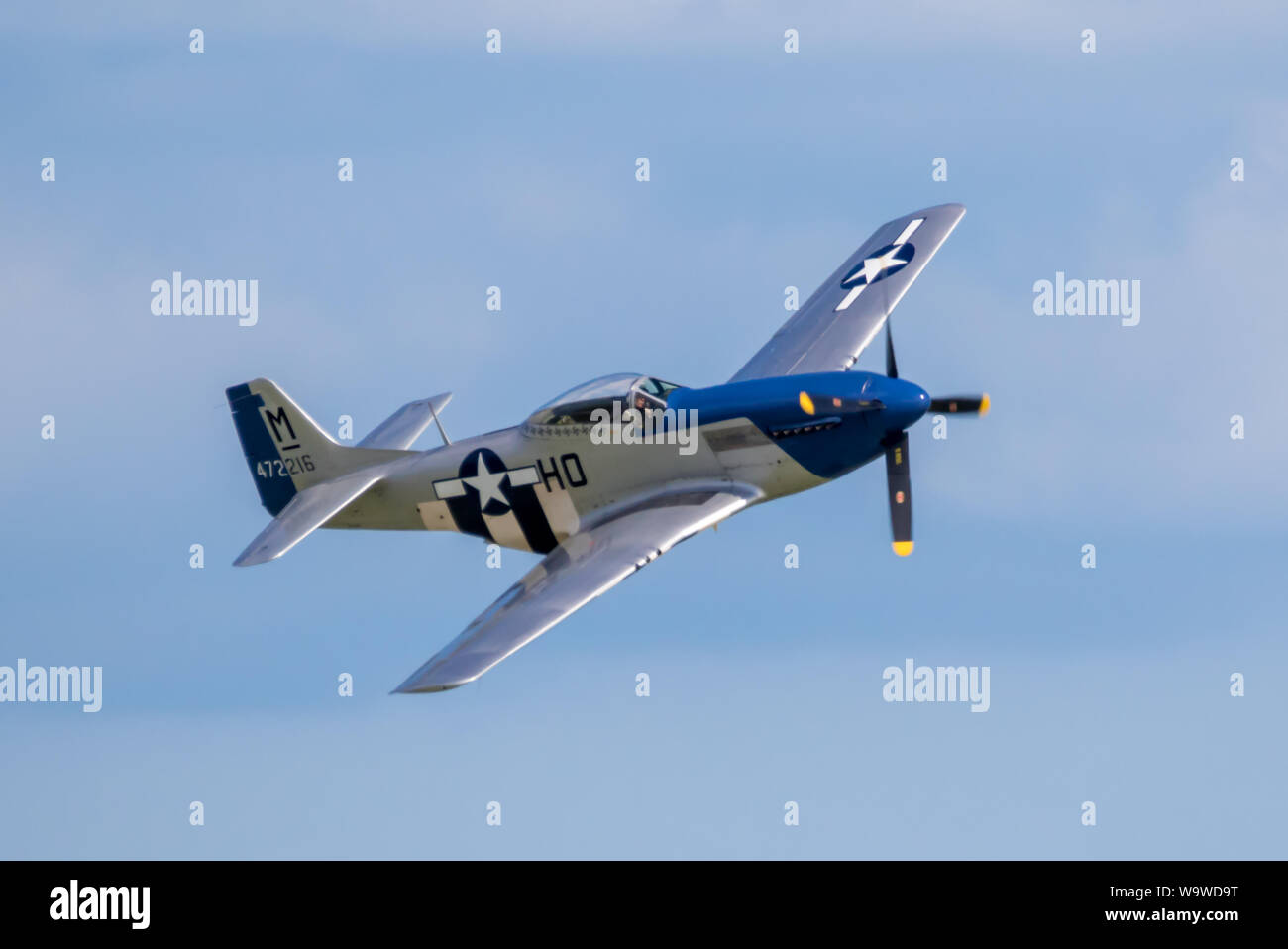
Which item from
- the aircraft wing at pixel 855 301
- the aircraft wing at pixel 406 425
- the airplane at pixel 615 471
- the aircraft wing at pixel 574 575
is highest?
the aircraft wing at pixel 855 301

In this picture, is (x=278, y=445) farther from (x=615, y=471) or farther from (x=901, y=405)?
(x=901, y=405)

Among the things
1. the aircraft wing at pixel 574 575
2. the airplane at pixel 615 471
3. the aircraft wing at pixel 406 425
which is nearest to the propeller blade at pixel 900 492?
the airplane at pixel 615 471

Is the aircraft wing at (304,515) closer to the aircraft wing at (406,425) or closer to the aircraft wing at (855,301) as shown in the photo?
the aircraft wing at (406,425)

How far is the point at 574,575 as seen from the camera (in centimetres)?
3256

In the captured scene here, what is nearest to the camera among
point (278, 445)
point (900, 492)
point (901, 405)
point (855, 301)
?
point (901, 405)

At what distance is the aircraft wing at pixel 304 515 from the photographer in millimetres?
34406

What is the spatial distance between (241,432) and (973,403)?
13.1 metres

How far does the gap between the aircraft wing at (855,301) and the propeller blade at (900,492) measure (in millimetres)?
2820

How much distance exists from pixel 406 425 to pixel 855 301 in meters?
8.44

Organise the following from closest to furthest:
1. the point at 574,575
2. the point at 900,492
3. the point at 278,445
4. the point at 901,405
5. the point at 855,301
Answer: the point at 574,575 < the point at 901,405 < the point at 900,492 < the point at 278,445 < the point at 855,301

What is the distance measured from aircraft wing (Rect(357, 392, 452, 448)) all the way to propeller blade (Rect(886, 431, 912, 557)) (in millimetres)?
8510

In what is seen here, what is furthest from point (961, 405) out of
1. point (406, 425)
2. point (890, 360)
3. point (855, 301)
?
point (406, 425)

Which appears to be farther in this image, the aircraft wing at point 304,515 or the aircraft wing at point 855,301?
the aircraft wing at point 855,301

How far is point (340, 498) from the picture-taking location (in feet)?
118
